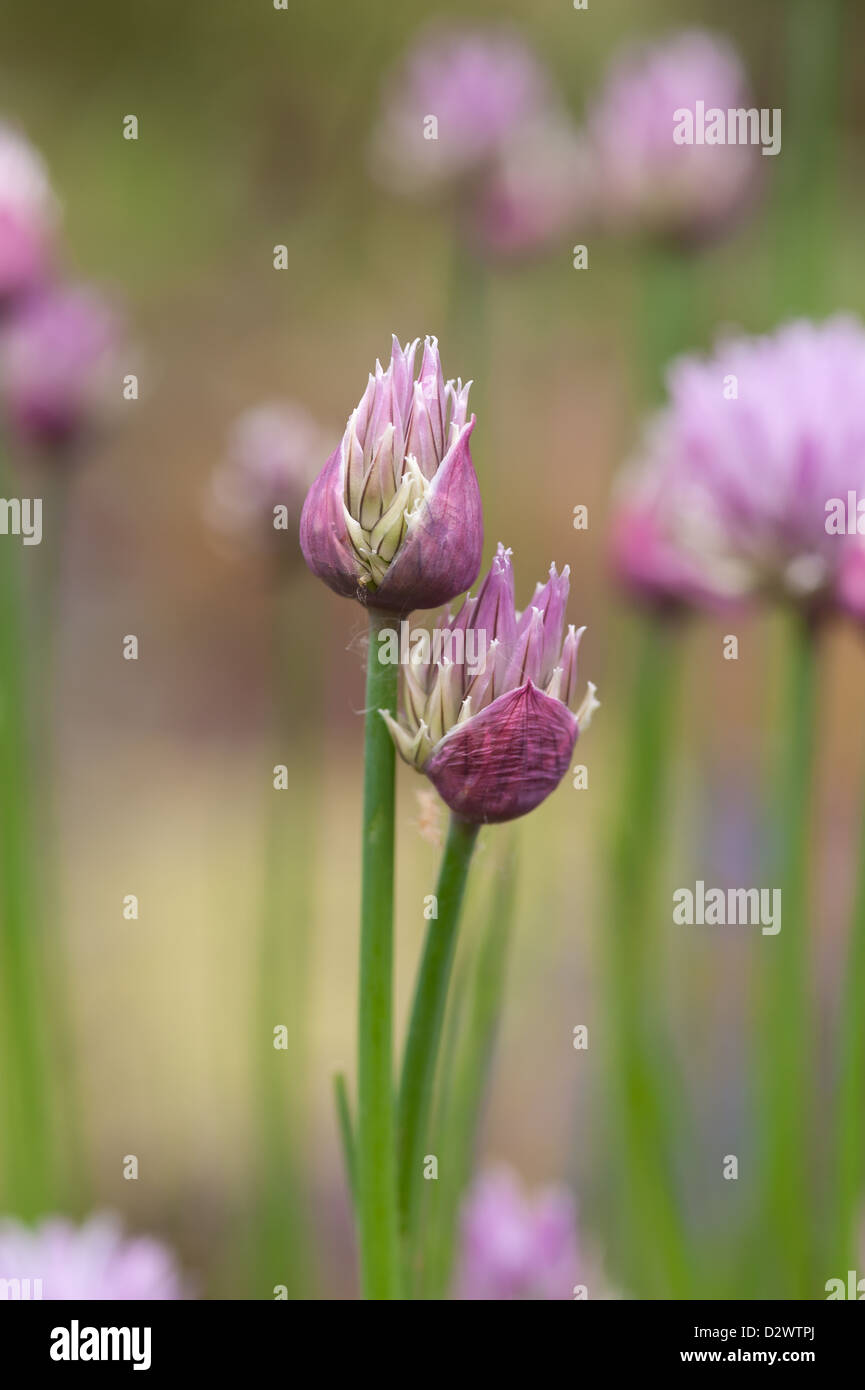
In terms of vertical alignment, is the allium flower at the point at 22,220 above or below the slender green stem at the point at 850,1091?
above

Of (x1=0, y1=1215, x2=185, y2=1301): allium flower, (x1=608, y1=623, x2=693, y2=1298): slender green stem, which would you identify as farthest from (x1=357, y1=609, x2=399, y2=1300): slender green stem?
(x1=608, y1=623, x2=693, y2=1298): slender green stem

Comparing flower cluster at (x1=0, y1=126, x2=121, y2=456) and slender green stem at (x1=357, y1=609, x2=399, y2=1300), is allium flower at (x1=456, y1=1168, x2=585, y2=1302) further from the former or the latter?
flower cluster at (x1=0, y1=126, x2=121, y2=456)

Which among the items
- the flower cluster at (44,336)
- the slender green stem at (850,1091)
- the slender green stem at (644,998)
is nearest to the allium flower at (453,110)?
the flower cluster at (44,336)

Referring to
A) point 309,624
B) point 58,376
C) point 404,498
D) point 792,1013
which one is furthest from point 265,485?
point 404,498

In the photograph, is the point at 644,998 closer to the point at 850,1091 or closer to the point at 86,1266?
the point at 850,1091

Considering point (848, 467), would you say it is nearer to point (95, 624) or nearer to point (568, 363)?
point (95, 624)

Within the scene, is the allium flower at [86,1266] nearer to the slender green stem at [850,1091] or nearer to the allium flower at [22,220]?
the slender green stem at [850,1091]
